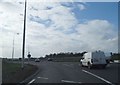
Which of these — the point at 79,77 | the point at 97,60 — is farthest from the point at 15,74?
the point at 97,60

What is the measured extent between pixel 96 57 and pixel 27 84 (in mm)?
20369

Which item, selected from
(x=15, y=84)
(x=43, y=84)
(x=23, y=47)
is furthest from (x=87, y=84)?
(x=23, y=47)

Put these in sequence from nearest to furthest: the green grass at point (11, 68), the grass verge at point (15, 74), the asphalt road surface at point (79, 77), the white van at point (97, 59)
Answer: the asphalt road surface at point (79, 77), the grass verge at point (15, 74), the green grass at point (11, 68), the white van at point (97, 59)

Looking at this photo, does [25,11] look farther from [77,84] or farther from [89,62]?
[77,84]

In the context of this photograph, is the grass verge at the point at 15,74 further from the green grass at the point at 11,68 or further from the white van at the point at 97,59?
the white van at the point at 97,59

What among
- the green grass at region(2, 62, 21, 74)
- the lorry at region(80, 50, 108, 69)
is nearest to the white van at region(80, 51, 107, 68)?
the lorry at region(80, 50, 108, 69)

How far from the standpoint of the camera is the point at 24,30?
3856 cm

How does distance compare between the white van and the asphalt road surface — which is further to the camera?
the white van

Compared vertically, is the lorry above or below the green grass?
above

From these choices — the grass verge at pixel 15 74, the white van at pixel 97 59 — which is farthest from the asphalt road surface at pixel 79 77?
the white van at pixel 97 59

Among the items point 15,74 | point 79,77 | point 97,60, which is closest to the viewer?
A: point 79,77

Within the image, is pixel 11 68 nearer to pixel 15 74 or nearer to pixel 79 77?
pixel 15 74

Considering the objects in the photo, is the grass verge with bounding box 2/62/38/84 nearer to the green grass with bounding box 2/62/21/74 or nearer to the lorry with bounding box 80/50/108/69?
the green grass with bounding box 2/62/21/74

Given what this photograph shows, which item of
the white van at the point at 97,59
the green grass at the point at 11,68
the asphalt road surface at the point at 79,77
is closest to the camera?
the asphalt road surface at the point at 79,77
